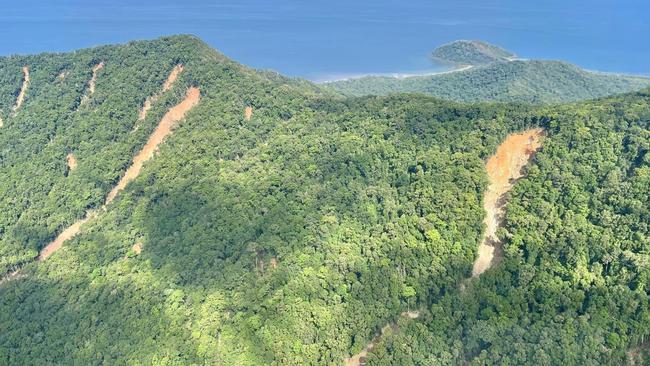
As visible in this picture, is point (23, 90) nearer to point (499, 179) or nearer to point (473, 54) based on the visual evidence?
point (499, 179)

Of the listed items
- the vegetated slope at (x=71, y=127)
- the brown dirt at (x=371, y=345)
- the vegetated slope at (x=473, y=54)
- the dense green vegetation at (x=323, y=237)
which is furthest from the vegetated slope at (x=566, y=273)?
the vegetated slope at (x=473, y=54)

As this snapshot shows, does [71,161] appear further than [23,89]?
No

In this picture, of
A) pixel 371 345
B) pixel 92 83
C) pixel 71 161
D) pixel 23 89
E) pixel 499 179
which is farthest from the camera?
pixel 23 89

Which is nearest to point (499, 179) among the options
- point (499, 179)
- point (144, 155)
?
point (499, 179)

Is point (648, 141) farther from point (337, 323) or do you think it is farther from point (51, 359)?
point (51, 359)

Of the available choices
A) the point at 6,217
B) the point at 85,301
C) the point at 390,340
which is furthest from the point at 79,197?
the point at 390,340

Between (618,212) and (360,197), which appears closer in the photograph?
(618,212)
